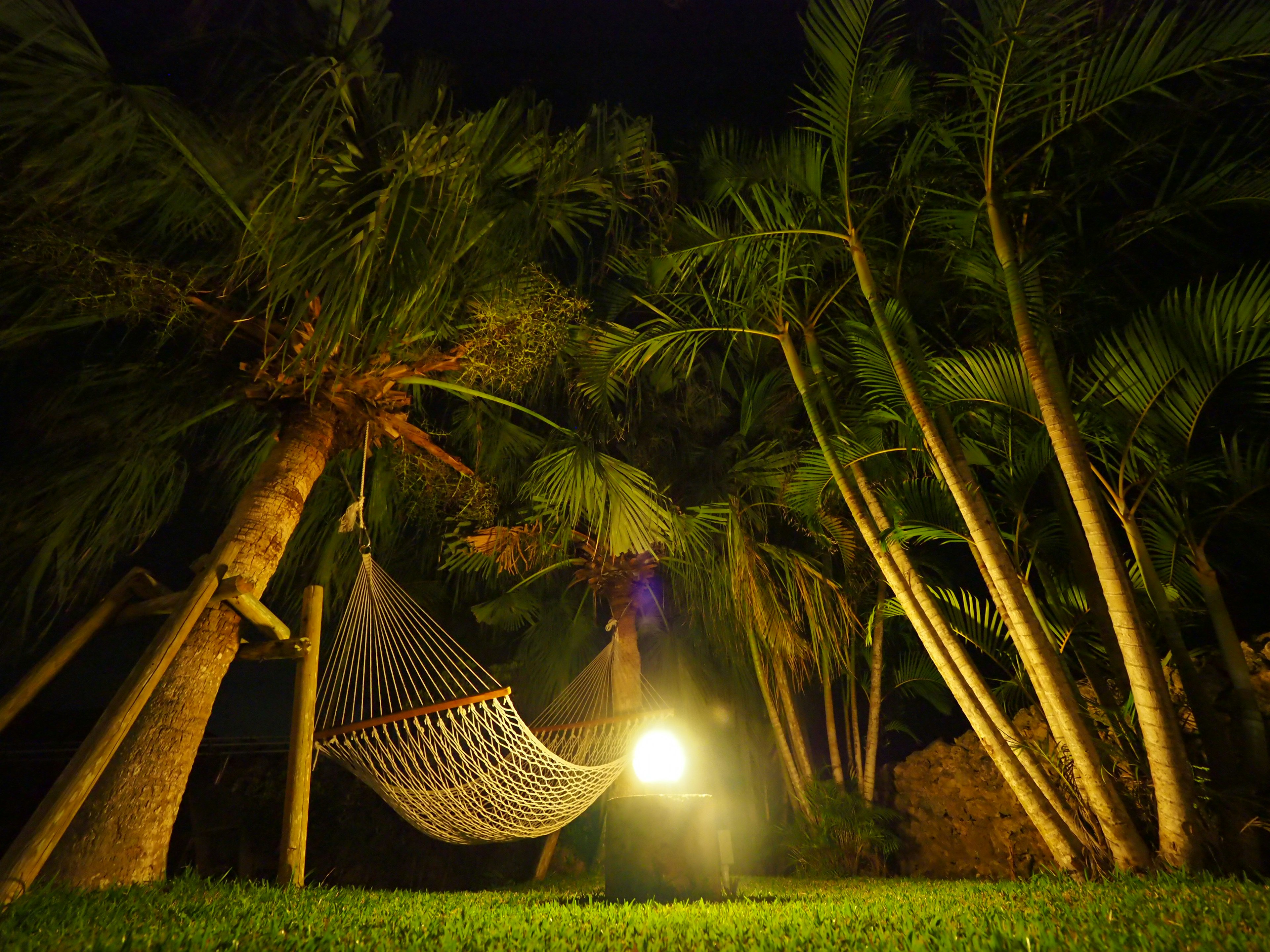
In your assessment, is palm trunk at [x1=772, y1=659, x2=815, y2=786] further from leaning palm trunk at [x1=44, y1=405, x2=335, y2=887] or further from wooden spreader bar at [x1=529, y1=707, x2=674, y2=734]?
leaning palm trunk at [x1=44, y1=405, x2=335, y2=887]

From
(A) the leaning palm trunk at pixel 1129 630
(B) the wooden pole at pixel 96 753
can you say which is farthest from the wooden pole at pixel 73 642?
(A) the leaning palm trunk at pixel 1129 630

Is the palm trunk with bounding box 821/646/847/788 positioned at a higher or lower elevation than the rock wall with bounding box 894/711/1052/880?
higher

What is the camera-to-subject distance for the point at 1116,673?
304 centimetres

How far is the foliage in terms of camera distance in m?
4.57

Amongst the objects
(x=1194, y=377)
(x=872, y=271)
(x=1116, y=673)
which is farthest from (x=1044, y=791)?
(x=872, y=271)

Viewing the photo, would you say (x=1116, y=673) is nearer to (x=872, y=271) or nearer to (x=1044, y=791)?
(x=1044, y=791)

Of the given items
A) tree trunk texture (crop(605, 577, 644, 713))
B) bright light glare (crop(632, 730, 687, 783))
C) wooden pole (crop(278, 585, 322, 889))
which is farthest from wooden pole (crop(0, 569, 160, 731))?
tree trunk texture (crop(605, 577, 644, 713))

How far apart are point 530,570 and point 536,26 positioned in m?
3.43

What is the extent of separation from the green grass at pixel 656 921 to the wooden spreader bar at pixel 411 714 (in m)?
0.55

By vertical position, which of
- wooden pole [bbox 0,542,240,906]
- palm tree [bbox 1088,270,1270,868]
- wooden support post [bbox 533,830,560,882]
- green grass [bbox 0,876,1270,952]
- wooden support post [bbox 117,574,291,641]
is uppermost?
palm tree [bbox 1088,270,1270,868]

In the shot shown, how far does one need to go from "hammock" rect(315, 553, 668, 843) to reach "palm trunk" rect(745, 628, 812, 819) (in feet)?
5.18

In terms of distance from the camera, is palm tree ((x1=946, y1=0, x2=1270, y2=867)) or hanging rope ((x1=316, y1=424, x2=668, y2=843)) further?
hanging rope ((x1=316, y1=424, x2=668, y2=843))

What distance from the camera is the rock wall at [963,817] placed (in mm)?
4246

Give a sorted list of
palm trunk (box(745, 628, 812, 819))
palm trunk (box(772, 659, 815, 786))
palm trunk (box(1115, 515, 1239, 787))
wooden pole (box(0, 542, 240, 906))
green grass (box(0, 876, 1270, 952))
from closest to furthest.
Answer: green grass (box(0, 876, 1270, 952)), wooden pole (box(0, 542, 240, 906)), palm trunk (box(1115, 515, 1239, 787)), palm trunk (box(745, 628, 812, 819)), palm trunk (box(772, 659, 815, 786))
